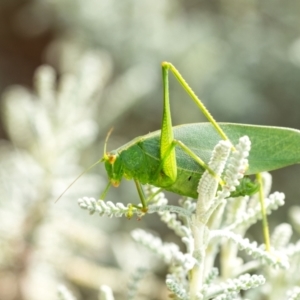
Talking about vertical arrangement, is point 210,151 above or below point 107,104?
below

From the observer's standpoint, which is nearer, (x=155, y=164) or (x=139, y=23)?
(x=155, y=164)

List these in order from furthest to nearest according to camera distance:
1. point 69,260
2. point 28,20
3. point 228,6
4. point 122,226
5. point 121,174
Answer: point 28,20 → point 228,6 → point 122,226 → point 69,260 → point 121,174

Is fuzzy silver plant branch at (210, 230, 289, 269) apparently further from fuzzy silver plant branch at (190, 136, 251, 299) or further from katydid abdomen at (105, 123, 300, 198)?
katydid abdomen at (105, 123, 300, 198)

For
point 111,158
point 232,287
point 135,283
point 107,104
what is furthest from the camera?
point 107,104

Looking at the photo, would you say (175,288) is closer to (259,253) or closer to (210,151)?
(259,253)

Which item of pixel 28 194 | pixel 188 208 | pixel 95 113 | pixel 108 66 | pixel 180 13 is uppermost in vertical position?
pixel 180 13

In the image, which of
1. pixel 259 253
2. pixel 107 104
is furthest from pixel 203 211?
pixel 107 104

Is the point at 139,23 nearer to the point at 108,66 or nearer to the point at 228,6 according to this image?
the point at 108,66

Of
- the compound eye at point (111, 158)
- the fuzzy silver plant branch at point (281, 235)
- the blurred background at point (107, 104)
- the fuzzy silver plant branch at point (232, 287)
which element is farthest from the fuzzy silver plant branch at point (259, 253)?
the blurred background at point (107, 104)

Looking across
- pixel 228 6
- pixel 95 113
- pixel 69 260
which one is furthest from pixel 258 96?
pixel 69 260
